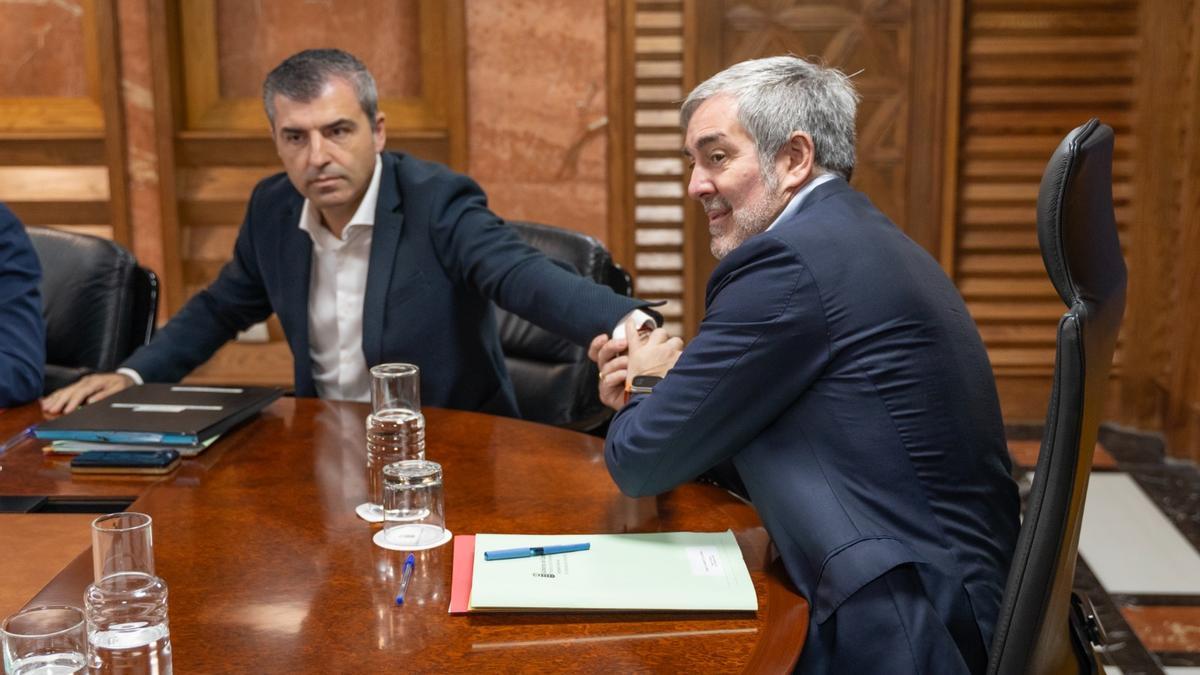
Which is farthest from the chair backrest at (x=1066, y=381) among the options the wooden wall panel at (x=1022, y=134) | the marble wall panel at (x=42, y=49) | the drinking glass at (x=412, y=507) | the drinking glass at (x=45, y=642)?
the marble wall panel at (x=42, y=49)

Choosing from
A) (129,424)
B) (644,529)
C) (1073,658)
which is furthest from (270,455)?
(1073,658)

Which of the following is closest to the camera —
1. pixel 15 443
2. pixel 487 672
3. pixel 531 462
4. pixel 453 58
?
pixel 487 672

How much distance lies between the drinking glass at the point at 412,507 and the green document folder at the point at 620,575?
72 millimetres

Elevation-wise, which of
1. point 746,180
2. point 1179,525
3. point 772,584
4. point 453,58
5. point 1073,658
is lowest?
point 1179,525

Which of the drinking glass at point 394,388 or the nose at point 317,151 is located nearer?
the drinking glass at point 394,388

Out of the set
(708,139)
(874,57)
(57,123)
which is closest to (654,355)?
(708,139)

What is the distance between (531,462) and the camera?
1.94 metres

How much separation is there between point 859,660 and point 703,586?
0.20 meters

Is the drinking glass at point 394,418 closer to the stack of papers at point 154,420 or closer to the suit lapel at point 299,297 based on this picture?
the stack of papers at point 154,420

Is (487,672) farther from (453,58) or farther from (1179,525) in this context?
(453,58)

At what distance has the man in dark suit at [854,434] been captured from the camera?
1453 millimetres

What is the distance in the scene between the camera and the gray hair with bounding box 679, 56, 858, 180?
5.83 ft

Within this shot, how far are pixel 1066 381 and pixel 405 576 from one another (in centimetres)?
78

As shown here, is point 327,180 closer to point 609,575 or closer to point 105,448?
point 105,448
